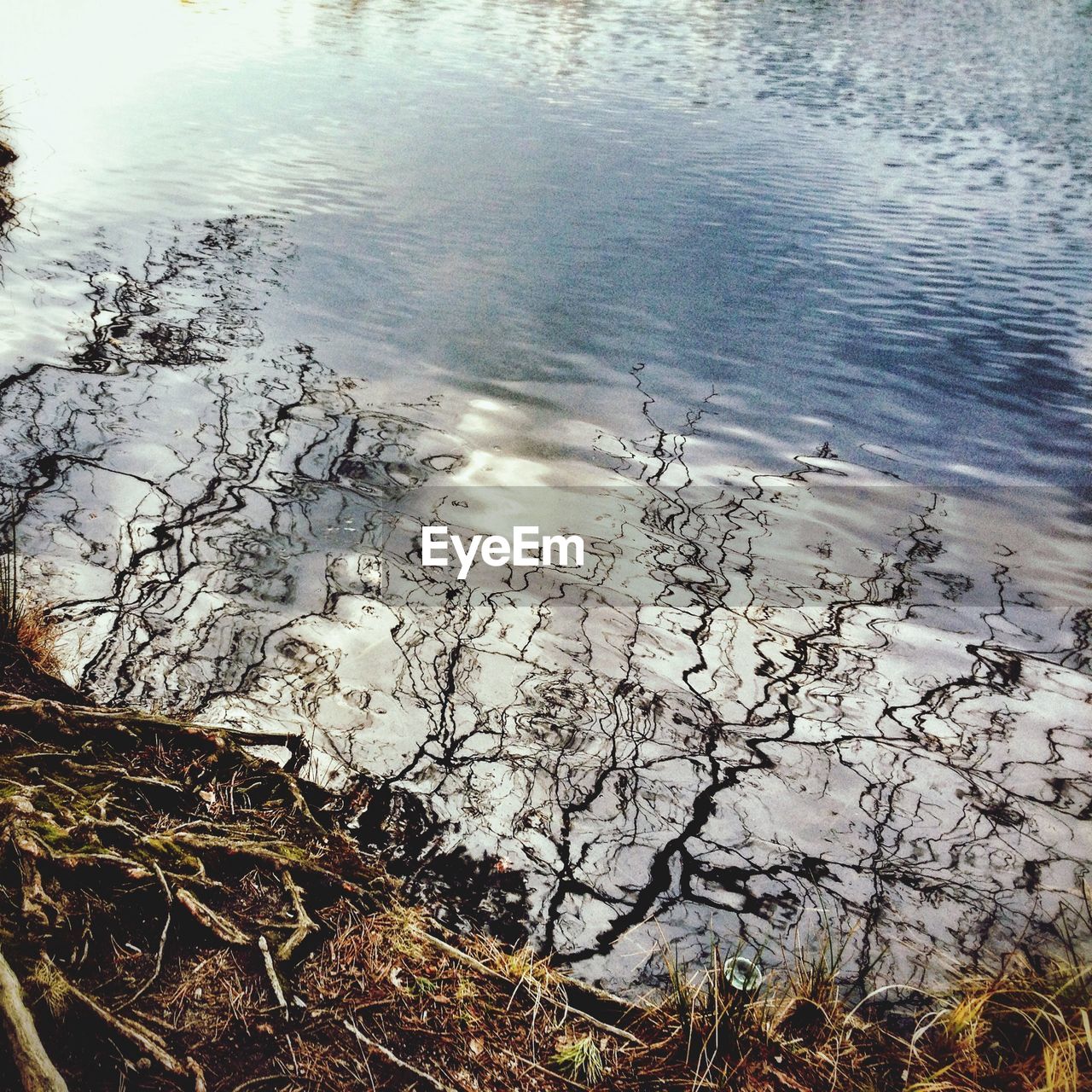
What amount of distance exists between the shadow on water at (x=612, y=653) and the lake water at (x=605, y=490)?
0.02m

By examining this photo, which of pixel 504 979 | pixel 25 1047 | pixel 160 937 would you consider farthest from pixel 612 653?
pixel 25 1047

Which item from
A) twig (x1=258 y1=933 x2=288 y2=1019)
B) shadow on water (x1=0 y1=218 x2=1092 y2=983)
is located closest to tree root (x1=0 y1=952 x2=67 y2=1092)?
twig (x1=258 y1=933 x2=288 y2=1019)

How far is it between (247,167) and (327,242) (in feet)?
8.85

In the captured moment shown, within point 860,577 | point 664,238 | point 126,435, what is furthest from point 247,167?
point 860,577

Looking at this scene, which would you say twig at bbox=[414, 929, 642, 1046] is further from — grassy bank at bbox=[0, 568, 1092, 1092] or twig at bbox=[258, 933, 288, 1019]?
twig at bbox=[258, 933, 288, 1019]

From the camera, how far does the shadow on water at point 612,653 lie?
9.52ft

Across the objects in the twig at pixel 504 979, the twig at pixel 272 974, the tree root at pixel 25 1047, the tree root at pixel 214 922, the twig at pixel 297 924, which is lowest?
the twig at pixel 504 979

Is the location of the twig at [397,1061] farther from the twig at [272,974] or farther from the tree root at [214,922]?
the tree root at [214,922]

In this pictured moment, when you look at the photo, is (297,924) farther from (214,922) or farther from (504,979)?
(504,979)

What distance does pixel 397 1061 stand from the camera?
214 centimetres

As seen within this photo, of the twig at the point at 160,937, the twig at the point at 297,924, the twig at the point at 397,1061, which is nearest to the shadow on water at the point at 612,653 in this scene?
the twig at the point at 297,924

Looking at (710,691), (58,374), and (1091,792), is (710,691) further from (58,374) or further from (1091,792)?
(58,374)

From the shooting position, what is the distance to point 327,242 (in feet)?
25.9

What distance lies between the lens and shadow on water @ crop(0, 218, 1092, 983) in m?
2.90
